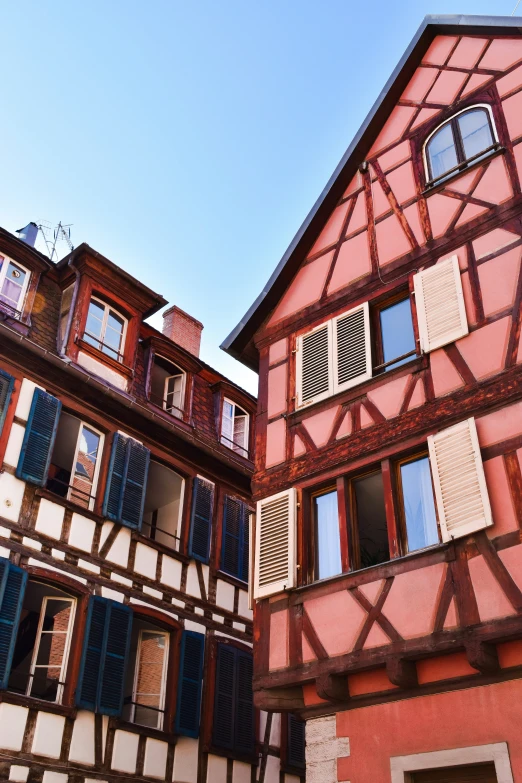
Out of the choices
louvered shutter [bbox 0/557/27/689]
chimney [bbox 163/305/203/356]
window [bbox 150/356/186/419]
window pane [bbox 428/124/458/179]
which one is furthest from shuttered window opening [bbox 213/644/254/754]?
window pane [bbox 428/124/458/179]

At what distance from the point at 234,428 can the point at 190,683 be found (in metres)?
5.81

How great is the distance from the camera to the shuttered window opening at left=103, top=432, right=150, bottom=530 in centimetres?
1300

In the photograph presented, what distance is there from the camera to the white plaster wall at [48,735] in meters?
10.5

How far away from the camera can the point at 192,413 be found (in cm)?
1606

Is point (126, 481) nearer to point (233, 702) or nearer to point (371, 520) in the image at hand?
point (233, 702)

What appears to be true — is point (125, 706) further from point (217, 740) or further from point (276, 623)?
point (276, 623)

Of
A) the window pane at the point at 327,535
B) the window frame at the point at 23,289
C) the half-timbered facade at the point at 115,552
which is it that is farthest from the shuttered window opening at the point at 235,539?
the window pane at the point at 327,535

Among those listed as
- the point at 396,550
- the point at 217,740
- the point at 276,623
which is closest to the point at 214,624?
the point at 217,740

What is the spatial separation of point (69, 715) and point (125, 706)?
1.73 metres

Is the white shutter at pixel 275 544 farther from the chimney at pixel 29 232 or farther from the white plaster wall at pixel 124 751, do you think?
the chimney at pixel 29 232

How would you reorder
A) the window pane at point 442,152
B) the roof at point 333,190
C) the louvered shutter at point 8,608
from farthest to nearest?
1. the roof at point 333,190
2. the window pane at point 442,152
3. the louvered shutter at point 8,608

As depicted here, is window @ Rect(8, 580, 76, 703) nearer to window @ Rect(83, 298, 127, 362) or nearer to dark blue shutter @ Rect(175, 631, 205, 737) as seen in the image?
dark blue shutter @ Rect(175, 631, 205, 737)

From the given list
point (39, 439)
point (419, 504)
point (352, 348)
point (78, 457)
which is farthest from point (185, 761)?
point (352, 348)

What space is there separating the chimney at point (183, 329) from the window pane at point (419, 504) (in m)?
9.91
